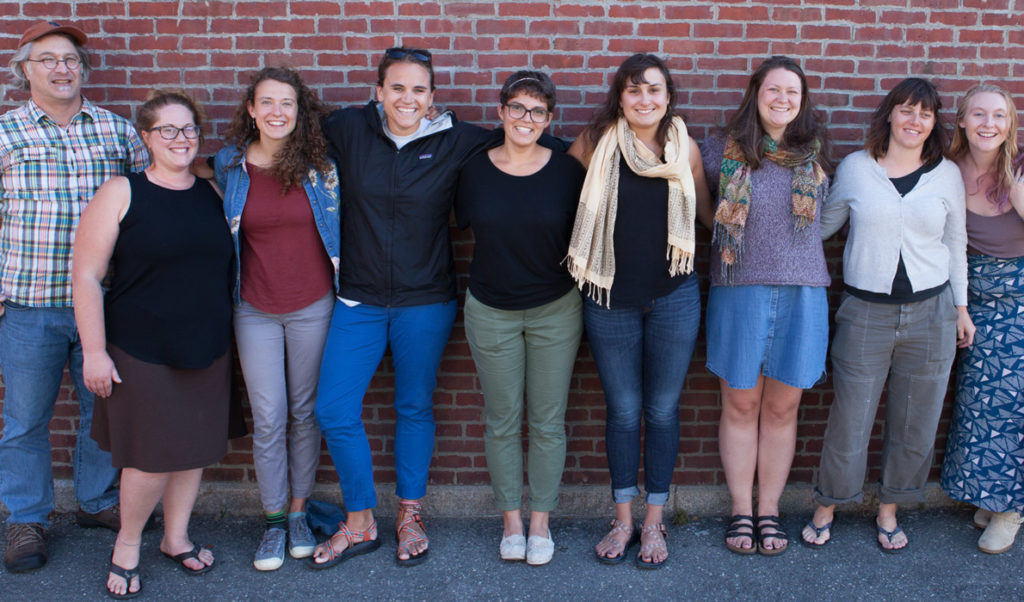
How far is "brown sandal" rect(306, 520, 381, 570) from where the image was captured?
3545 mm

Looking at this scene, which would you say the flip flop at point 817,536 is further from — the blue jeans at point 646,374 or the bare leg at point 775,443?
the blue jeans at point 646,374

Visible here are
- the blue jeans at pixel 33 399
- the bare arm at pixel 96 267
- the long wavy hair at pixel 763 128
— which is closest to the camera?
the bare arm at pixel 96 267

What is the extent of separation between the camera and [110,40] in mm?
3691

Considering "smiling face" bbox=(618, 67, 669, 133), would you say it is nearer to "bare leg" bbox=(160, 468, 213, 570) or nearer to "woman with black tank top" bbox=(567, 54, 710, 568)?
"woman with black tank top" bbox=(567, 54, 710, 568)

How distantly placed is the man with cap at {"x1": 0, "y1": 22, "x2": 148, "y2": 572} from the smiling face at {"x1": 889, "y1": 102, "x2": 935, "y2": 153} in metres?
3.41

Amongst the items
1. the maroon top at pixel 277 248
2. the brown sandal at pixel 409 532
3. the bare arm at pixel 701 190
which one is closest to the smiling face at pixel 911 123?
the bare arm at pixel 701 190

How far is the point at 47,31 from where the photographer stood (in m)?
3.35

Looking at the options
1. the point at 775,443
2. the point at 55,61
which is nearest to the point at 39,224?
the point at 55,61

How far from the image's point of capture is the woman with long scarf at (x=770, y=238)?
332 centimetres

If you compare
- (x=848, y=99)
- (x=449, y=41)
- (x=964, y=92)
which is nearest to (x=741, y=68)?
(x=848, y=99)

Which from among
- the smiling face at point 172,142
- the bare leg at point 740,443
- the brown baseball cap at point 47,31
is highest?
the brown baseball cap at point 47,31

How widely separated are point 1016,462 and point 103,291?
13.6 ft

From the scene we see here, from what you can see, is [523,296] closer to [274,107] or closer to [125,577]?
[274,107]

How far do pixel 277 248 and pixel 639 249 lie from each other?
1.54 m
